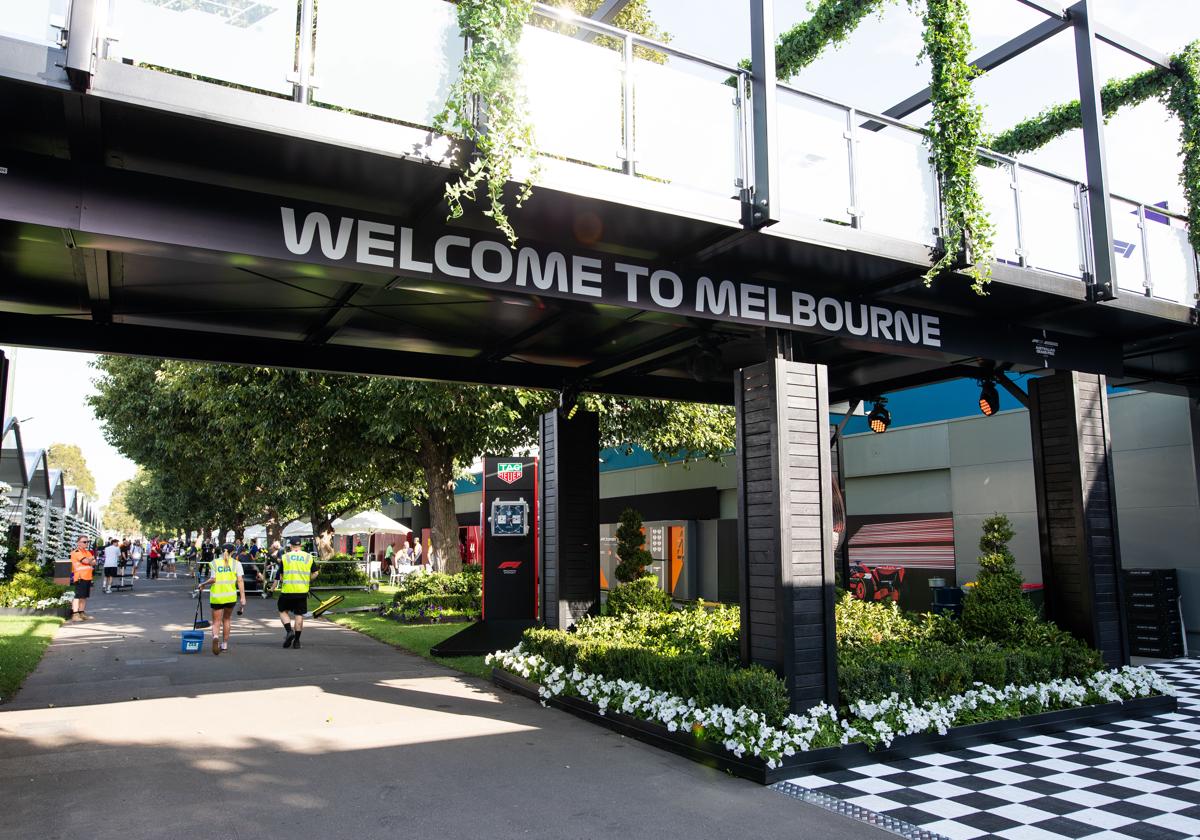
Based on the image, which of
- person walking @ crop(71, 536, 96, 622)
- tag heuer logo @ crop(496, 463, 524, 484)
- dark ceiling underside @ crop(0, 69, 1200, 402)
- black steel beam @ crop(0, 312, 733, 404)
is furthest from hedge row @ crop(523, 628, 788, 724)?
person walking @ crop(71, 536, 96, 622)

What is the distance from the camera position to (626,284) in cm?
677

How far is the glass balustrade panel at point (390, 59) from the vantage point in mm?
5367

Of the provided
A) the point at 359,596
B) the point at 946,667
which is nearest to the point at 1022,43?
the point at 946,667

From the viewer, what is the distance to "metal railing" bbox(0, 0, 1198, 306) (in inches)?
200

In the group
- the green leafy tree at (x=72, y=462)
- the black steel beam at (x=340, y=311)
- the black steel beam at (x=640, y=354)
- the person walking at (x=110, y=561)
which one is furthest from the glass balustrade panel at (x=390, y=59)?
the green leafy tree at (x=72, y=462)

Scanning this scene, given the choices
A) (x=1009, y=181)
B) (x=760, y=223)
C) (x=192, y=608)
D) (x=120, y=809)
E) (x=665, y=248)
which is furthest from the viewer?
(x=192, y=608)

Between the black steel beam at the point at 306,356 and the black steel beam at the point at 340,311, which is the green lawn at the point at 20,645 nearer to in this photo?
the black steel beam at the point at 306,356

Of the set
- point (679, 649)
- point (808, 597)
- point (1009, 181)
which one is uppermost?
point (1009, 181)

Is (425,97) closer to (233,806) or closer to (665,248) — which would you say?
(665,248)

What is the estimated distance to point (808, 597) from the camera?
7047 mm

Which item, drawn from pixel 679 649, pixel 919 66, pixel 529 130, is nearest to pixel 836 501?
pixel 679 649

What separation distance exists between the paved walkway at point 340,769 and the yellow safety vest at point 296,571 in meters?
3.32

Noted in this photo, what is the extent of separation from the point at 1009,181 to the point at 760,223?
3.69 m

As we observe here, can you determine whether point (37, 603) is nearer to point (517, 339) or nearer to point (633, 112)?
point (517, 339)
